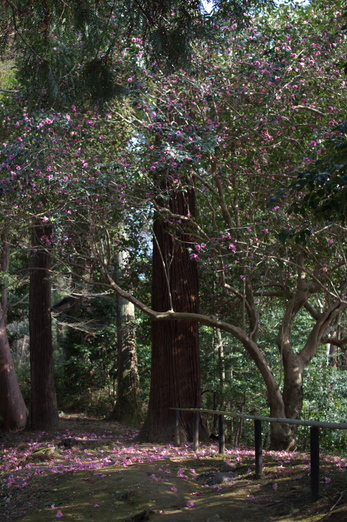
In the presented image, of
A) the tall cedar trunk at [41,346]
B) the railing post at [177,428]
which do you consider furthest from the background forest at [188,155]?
the tall cedar trunk at [41,346]

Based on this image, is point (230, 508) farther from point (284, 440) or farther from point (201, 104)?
point (201, 104)

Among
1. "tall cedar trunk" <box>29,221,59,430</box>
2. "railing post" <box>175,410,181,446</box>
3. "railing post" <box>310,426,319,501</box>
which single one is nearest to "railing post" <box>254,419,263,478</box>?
"railing post" <box>310,426,319,501</box>

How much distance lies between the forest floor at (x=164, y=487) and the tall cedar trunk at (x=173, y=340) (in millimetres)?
1097

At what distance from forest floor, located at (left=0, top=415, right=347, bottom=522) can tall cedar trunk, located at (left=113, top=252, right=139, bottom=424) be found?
19.8 feet

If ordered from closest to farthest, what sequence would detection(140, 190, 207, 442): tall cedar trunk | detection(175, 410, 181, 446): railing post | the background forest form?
the background forest
detection(175, 410, 181, 446): railing post
detection(140, 190, 207, 442): tall cedar trunk

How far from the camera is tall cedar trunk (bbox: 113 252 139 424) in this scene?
14.6 metres

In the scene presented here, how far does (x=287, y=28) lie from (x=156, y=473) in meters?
6.68

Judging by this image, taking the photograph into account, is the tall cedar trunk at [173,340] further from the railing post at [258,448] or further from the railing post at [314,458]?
the railing post at [314,458]

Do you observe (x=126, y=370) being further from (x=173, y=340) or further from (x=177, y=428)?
(x=177, y=428)

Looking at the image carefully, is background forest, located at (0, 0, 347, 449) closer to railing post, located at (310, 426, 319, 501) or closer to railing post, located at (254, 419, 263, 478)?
railing post, located at (254, 419, 263, 478)

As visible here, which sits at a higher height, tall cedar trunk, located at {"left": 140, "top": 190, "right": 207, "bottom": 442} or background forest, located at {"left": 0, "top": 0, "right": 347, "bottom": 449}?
background forest, located at {"left": 0, "top": 0, "right": 347, "bottom": 449}

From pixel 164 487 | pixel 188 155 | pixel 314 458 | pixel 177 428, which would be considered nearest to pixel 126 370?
pixel 177 428

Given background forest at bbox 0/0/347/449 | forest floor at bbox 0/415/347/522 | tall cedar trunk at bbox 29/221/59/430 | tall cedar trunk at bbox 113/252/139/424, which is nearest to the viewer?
forest floor at bbox 0/415/347/522

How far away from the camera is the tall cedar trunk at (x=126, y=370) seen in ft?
47.8
